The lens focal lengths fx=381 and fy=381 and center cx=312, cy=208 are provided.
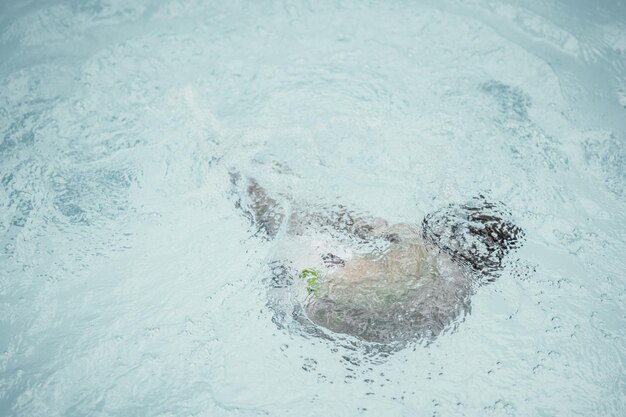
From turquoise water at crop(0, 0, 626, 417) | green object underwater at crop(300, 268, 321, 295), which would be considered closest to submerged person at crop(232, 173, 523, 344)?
green object underwater at crop(300, 268, 321, 295)

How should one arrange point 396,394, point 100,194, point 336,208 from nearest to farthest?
point 396,394
point 336,208
point 100,194

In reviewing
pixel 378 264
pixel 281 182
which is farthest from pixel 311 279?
pixel 281 182

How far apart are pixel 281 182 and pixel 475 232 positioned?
6.69 feet

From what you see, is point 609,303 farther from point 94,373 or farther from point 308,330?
point 94,373

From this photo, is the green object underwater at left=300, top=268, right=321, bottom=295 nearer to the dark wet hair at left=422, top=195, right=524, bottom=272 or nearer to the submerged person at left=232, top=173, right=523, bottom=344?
the submerged person at left=232, top=173, right=523, bottom=344

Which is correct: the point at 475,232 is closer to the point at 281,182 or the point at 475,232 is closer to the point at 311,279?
the point at 311,279

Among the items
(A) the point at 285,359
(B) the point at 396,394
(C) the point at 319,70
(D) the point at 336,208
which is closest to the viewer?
(B) the point at 396,394

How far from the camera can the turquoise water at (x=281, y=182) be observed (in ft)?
9.66

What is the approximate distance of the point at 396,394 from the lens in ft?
9.43

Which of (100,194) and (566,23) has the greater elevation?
(566,23)

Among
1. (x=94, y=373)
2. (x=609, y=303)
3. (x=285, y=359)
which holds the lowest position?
(x=94, y=373)

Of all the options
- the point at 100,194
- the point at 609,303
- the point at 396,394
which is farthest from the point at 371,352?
the point at 100,194

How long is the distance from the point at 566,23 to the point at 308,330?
658cm

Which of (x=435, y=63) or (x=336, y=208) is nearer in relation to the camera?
(x=336, y=208)
